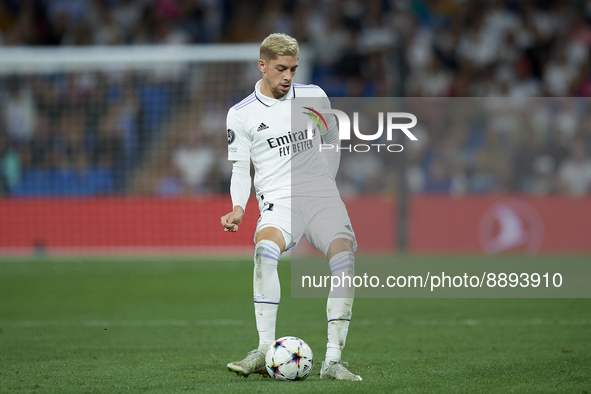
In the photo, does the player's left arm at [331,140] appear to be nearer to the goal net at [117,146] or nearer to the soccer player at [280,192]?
the soccer player at [280,192]

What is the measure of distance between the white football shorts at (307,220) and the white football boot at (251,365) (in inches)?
27.9

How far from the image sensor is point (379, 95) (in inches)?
640

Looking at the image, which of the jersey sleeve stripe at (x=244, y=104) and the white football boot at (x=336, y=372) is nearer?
the white football boot at (x=336, y=372)

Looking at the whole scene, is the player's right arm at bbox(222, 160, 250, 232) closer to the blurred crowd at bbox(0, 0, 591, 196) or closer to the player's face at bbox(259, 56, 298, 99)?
the player's face at bbox(259, 56, 298, 99)

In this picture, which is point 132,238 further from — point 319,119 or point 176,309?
point 319,119

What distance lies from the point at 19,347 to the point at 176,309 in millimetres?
2677

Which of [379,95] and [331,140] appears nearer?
[331,140]

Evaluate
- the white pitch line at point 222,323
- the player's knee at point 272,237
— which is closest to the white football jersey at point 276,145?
the player's knee at point 272,237

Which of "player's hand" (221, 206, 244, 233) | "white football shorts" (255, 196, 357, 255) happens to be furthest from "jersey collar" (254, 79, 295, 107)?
"player's hand" (221, 206, 244, 233)

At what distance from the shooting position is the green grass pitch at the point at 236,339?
4.91 m

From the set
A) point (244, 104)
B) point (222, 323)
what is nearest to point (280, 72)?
point (244, 104)

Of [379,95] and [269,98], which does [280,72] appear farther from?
[379,95]

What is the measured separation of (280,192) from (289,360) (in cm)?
111

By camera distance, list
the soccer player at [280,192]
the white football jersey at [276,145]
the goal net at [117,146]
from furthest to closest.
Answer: the goal net at [117,146]
the white football jersey at [276,145]
the soccer player at [280,192]
